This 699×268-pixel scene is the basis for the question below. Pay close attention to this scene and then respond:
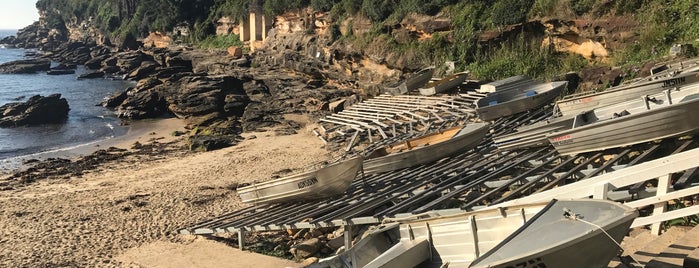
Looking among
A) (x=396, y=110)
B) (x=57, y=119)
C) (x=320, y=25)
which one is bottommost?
(x=57, y=119)

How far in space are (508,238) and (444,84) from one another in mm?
19424

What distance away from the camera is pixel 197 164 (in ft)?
71.8

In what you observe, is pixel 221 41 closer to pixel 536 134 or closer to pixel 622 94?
pixel 622 94

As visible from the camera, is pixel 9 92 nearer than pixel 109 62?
Yes

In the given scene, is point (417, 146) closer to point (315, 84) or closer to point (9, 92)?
point (315, 84)

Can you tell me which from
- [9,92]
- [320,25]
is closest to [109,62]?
[9,92]

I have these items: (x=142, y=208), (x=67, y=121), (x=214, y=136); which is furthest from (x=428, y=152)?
(x=67, y=121)

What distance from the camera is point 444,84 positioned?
2478cm

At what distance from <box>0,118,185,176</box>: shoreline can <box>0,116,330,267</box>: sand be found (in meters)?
4.08

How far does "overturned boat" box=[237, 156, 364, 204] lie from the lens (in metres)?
12.2

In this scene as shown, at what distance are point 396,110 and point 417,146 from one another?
9.51 metres

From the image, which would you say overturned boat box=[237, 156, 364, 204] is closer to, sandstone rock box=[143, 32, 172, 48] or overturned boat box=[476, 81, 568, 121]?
overturned boat box=[476, 81, 568, 121]

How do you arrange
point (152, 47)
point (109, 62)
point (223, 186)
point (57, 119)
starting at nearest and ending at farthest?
point (223, 186)
point (57, 119)
point (109, 62)
point (152, 47)

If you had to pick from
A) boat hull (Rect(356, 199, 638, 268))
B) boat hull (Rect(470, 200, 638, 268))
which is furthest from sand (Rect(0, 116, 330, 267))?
boat hull (Rect(470, 200, 638, 268))
